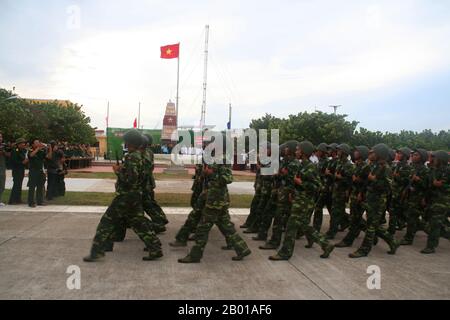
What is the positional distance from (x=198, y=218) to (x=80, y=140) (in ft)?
124

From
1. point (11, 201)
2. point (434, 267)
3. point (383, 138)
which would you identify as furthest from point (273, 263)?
point (383, 138)

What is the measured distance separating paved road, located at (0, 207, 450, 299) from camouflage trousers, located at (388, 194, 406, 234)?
1.01 m

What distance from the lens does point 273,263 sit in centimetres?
665

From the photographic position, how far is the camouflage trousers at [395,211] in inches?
360

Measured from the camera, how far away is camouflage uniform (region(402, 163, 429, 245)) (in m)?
8.30

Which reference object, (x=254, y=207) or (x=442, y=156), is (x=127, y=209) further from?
(x=442, y=156)

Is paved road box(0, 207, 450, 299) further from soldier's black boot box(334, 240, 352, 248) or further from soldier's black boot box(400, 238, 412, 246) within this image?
soldier's black boot box(400, 238, 412, 246)

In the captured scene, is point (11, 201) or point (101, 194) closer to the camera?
point (11, 201)

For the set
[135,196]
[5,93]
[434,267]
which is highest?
[5,93]

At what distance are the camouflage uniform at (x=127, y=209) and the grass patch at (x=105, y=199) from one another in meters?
6.23

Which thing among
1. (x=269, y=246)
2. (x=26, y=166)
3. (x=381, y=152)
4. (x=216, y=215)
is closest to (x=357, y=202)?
(x=381, y=152)

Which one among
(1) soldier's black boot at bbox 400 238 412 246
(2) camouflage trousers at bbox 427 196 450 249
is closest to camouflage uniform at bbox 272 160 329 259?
(2) camouflage trousers at bbox 427 196 450 249

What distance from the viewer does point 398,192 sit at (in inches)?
365
